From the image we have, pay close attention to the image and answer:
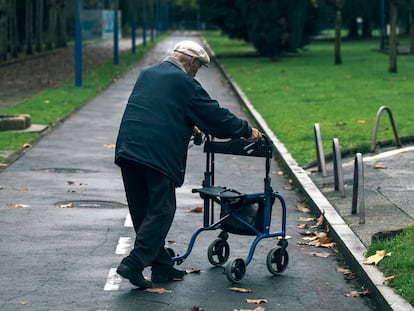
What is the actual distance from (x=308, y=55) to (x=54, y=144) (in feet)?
137

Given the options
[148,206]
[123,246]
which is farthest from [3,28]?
[148,206]

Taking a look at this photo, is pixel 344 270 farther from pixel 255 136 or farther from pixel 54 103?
pixel 54 103

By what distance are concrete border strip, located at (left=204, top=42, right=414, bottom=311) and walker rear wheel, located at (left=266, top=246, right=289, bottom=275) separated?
56 cm

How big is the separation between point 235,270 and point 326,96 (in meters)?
21.6

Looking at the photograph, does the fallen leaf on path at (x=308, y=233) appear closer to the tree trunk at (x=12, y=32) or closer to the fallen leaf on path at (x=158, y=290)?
the fallen leaf on path at (x=158, y=290)

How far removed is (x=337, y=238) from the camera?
1096cm

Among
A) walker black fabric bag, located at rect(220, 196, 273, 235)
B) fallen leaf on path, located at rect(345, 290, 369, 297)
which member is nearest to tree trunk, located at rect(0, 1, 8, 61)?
walker black fabric bag, located at rect(220, 196, 273, 235)

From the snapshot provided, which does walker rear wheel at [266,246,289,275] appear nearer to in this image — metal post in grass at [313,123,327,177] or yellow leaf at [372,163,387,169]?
metal post in grass at [313,123,327,177]

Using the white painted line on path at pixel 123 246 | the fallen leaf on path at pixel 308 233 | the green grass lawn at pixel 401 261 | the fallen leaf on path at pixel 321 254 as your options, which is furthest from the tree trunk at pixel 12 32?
the green grass lawn at pixel 401 261

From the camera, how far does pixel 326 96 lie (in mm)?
30625

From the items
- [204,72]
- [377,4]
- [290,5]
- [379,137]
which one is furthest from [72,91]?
[377,4]

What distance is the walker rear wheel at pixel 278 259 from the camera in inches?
381

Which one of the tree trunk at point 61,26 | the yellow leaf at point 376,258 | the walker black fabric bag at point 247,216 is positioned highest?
the walker black fabric bag at point 247,216

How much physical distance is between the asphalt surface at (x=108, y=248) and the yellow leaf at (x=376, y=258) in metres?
0.13
